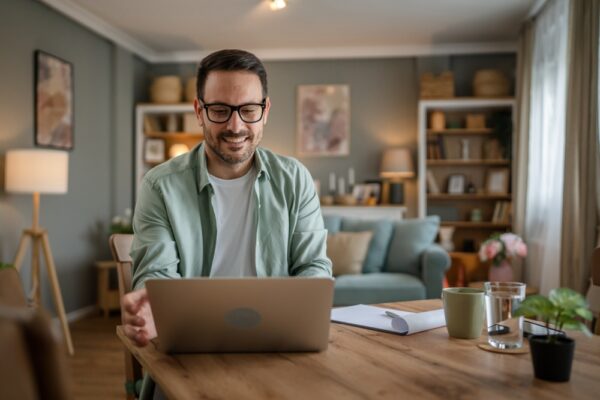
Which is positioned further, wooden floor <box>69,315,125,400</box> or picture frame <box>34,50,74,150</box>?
picture frame <box>34,50,74,150</box>

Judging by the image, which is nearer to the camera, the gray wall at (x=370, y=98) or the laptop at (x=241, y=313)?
the laptop at (x=241, y=313)

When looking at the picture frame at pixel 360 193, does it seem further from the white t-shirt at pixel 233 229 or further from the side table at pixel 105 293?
the white t-shirt at pixel 233 229

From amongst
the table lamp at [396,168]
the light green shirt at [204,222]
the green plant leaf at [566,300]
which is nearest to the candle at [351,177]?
the table lamp at [396,168]

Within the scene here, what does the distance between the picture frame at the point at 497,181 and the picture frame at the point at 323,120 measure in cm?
154

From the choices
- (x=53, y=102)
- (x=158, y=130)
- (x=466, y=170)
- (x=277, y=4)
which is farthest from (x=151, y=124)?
(x=466, y=170)

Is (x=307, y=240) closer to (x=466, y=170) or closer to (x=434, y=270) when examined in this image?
(x=434, y=270)

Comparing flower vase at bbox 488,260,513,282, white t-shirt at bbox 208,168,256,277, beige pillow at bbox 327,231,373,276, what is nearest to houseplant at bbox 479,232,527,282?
flower vase at bbox 488,260,513,282

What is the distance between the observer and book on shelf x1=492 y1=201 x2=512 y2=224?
600cm

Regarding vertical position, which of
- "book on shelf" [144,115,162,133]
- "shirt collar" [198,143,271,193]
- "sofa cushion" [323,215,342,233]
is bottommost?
"sofa cushion" [323,215,342,233]

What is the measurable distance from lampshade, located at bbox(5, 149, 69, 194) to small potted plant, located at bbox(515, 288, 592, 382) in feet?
12.1

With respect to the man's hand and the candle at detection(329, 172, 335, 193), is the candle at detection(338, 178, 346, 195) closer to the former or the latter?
the candle at detection(329, 172, 335, 193)

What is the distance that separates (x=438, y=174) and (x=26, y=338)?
6.18 meters

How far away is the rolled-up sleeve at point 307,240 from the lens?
1.65 metres

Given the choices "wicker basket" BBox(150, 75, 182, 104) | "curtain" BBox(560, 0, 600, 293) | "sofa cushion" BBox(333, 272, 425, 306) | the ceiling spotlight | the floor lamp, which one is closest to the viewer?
"curtain" BBox(560, 0, 600, 293)
